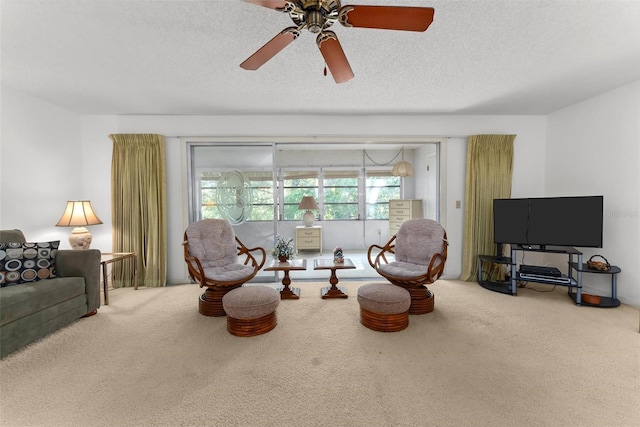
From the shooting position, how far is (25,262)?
260 centimetres

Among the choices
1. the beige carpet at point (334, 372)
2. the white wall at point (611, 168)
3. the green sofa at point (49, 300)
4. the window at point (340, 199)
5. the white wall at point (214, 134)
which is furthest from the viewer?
the window at point (340, 199)

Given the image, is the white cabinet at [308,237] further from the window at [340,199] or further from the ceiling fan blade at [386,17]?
the ceiling fan blade at [386,17]

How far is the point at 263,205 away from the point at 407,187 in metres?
4.16

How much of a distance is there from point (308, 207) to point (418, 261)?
3.44 meters

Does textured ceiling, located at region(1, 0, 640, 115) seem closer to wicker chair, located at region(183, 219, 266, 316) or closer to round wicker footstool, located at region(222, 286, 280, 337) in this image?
wicker chair, located at region(183, 219, 266, 316)

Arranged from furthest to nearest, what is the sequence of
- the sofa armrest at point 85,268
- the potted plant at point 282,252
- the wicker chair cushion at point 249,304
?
the potted plant at point 282,252, the sofa armrest at point 85,268, the wicker chair cushion at point 249,304

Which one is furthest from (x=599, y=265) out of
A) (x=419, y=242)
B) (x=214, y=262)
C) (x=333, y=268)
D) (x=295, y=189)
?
(x=295, y=189)

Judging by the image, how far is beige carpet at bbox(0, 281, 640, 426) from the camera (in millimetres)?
1607

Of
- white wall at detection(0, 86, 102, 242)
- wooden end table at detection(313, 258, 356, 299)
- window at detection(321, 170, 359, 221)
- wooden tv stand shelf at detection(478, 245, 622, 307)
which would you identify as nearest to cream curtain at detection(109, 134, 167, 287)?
white wall at detection(0, 86, 102, 242)

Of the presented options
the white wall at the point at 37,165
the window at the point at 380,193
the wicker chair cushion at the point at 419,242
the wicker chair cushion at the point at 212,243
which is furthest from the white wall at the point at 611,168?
the white wall at the point at 37,165

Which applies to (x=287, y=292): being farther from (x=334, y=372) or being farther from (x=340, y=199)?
(x=340, y=199)

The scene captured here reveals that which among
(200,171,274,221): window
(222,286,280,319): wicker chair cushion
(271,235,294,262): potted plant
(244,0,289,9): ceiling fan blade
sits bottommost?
(222,286,280,319): wicker chair cushion

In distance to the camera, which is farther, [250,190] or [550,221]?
[250,190]

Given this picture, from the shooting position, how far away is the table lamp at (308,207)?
6383 millimetres
